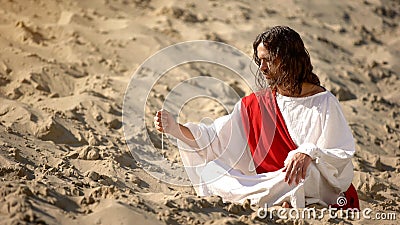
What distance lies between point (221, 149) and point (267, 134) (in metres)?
0.29

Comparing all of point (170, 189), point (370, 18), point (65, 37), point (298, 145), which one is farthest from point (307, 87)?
point (370, 18)

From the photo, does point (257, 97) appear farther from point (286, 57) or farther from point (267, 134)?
point (286, 57)

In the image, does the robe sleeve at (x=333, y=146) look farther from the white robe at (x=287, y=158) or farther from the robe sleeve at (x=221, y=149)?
the robe sleeve at (x=221, y=149)

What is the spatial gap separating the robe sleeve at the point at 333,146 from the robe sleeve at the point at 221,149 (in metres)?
0.42

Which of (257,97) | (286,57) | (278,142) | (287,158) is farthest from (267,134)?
(286,57)

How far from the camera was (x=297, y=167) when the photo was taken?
3.10 meters

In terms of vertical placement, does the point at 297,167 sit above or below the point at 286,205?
above

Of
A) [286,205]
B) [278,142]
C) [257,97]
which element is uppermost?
[257,97]

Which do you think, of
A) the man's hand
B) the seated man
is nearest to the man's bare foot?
the seated man

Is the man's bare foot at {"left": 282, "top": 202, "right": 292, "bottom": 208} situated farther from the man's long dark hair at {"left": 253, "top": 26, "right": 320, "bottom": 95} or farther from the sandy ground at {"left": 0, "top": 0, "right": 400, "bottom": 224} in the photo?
the man's long dark hair at {"left": 253, "top": 26, "right": 320, "bottom": 95}

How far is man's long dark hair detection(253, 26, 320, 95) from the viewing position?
10.7 feet

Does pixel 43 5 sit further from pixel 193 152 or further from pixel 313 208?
pixel 313 208

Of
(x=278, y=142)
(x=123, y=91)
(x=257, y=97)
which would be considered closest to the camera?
(x=278, y=142)

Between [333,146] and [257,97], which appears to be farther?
[257,97]
